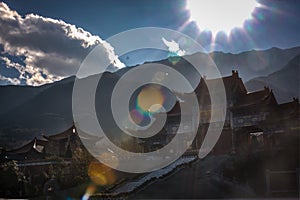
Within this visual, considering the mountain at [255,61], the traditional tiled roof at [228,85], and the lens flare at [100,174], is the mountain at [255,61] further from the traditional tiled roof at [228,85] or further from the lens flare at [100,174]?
the lens flare at [100,174]

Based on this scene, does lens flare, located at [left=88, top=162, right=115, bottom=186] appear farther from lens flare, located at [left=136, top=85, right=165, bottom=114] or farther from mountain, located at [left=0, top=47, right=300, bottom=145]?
lens flare, located at [left=136, top=85, right=165, bottom=114]

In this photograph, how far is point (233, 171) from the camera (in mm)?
Answer: 23594

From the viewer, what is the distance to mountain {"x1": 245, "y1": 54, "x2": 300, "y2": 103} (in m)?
108

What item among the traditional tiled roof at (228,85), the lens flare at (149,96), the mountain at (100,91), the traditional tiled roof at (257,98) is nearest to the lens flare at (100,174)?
the traditional tiled roof at (257,98)

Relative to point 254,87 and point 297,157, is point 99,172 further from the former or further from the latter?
point 254,87

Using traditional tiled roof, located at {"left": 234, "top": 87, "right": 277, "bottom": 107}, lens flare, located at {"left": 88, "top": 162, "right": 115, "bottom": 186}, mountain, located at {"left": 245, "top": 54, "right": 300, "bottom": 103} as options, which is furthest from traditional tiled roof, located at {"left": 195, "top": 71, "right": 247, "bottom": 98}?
mountain, located at {"left": 245, "top": 54, "right": 300, "bottom": 103}

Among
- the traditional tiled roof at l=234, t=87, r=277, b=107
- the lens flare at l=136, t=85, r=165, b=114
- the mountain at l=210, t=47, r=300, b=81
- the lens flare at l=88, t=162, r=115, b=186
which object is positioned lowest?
the lens flare at l=88, t=162, r=115, b=186

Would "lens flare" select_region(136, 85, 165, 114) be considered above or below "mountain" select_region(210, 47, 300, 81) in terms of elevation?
below

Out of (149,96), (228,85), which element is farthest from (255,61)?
(228,85)

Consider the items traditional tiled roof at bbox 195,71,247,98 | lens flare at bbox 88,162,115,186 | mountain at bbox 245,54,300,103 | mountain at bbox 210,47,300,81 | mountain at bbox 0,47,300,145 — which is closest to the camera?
lens flare at bbox 88,162,115,186

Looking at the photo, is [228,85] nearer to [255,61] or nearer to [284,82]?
[284,82]

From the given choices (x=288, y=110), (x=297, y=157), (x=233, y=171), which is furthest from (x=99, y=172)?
(x=288, y=110)

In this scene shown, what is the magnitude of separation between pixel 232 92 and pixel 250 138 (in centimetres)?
592

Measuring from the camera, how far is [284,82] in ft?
384
